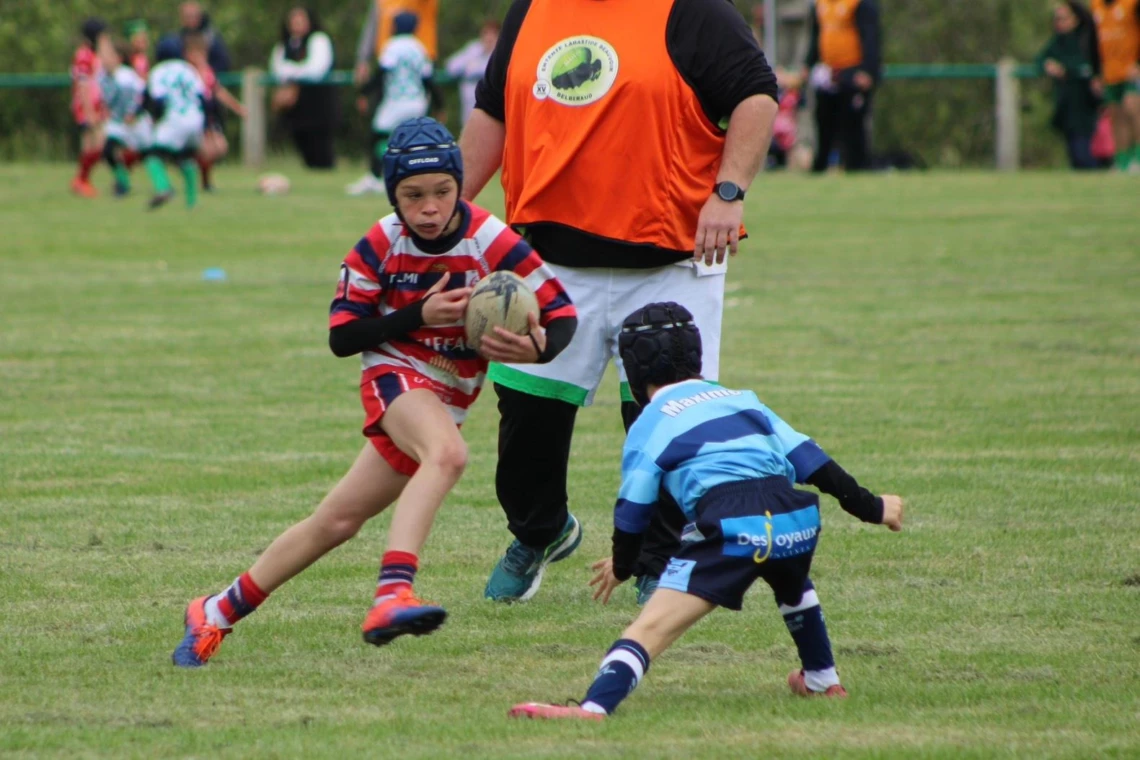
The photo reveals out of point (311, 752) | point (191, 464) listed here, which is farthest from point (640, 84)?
point (191, 464)

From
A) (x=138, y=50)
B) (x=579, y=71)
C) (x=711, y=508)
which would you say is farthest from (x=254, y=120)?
(x=711, y=508)

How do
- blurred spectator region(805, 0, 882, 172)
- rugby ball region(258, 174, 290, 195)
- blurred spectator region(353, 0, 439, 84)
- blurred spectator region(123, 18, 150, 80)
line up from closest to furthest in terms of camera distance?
blurred spectator region(805, 0, 882, 172)
blurred spectator region(353, 0, 439, 84)
rugby ball region(258, 174, 290, 195)
blurred spectator region(123, 18, 150, 80)

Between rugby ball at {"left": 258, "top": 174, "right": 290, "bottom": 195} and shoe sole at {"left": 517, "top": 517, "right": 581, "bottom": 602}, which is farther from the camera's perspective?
rugby ball at {"left": 258, "top": 174, "right": 290, "bottom": 195}

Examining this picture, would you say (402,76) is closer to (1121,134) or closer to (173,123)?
(173,123)

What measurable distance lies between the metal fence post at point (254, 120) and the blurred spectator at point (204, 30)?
1255 millimetres

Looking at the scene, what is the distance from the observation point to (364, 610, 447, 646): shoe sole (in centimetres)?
461

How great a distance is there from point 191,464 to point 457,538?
1826 millimetres

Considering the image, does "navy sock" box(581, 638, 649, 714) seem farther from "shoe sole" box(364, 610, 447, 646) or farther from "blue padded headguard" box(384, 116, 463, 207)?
"blue padded headguard" box(384, 116, 463, 207)

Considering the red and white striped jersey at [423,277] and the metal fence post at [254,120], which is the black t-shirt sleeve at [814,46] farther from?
the red and white striped jersey at [423,277]

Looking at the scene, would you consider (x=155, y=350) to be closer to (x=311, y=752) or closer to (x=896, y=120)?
(x=311, y=752)

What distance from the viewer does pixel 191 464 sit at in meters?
8.16

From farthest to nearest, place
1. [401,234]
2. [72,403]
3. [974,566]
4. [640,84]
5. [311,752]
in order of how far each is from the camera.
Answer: [72,403] < [974,566] < [640,84] < [401,234] < [311,752]

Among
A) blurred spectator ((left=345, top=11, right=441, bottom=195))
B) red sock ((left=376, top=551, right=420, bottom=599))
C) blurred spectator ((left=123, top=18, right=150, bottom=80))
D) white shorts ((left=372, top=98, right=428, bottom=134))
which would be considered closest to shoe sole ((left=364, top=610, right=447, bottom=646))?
red sock ((left=376, top=551, right=420, bottom=599))

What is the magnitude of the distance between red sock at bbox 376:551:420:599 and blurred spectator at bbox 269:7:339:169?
79.2 ft
